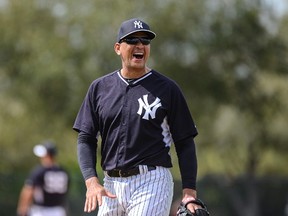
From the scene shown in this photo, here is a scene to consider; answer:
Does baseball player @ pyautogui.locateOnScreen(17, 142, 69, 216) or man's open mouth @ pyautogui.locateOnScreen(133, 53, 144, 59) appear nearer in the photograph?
man's open mouth @ pyautogui.locateOnScreen(133, 53, 144, 59)

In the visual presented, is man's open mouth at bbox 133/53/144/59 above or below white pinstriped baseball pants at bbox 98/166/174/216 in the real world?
above

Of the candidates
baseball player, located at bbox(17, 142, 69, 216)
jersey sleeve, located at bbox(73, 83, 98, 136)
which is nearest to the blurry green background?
baseball player, located at bbox(17, 142, 69, 216)

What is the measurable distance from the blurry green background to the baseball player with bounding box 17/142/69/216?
13.5 meters

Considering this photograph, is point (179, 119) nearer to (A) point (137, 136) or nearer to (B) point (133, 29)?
(A) point (137, 136)

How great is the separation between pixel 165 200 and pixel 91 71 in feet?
84.3

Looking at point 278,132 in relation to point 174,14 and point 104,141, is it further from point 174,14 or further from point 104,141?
point 104,141

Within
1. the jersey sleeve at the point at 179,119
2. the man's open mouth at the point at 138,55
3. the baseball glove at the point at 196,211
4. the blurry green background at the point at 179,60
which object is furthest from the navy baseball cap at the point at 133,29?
the blurry green background at the point at 179,60

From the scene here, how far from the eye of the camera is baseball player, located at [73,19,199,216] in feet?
24.3

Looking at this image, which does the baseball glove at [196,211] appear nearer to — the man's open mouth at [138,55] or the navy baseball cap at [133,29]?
the man's open mouth at [138,55]

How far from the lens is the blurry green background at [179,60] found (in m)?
32.3

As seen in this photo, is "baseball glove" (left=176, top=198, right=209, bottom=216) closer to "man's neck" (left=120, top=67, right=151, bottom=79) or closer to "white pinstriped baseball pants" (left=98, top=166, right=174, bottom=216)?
"white pinstriped baseball pants" (left=98, top=166, right=174, bottom=216)

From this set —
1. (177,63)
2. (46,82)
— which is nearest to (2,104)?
(46,82)

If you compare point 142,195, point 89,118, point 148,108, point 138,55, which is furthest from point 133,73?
point 142,195

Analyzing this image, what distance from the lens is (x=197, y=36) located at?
33.7m
